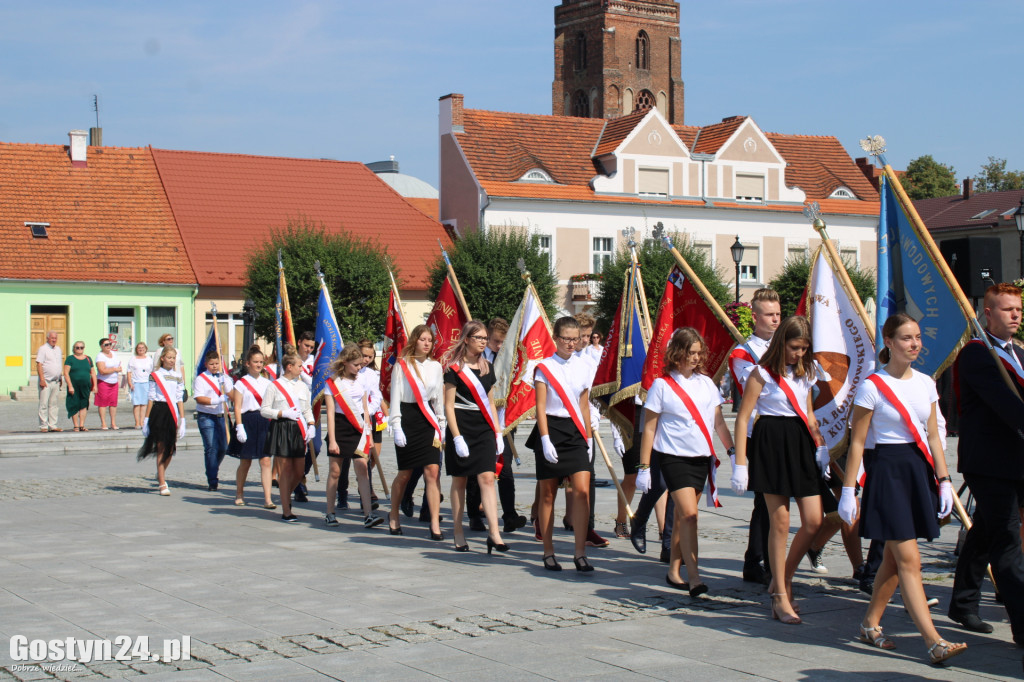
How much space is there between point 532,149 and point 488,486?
38.1 metres

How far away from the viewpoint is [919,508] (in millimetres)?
6320

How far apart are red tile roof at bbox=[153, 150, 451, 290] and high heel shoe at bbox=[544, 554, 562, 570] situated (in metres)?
32.0

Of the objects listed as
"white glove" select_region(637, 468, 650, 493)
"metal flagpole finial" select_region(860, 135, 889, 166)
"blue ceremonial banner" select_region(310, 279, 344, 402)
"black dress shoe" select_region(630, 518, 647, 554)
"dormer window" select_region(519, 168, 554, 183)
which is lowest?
"black dress shoe" select_region(630, 518, 647, 554)

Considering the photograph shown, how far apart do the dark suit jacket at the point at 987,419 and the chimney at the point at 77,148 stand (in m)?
38.6

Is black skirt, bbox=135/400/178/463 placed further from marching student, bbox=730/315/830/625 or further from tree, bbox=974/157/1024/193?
tree, bbox=974/157/1024/193

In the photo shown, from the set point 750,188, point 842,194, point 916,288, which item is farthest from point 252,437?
point 842,194

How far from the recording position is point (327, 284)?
35.2 meters

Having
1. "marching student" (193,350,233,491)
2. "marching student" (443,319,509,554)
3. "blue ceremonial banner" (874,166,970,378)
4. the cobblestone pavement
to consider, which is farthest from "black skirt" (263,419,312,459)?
"blue ceremonial banner" (874,166,970,378)

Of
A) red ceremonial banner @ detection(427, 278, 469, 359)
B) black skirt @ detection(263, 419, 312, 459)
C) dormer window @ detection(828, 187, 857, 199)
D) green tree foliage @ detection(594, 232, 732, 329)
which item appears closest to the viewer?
black skirt @ detection(263, 419, 312, 459)

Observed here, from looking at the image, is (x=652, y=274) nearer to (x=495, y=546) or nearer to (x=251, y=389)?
(x=251, y=389)

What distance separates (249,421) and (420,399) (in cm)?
364

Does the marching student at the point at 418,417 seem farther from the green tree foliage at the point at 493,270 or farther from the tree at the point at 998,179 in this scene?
the tree at the point at 998,179

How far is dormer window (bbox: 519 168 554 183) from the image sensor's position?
45.4 m

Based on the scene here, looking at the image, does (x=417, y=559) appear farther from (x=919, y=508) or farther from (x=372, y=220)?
(x=372, y=220)
